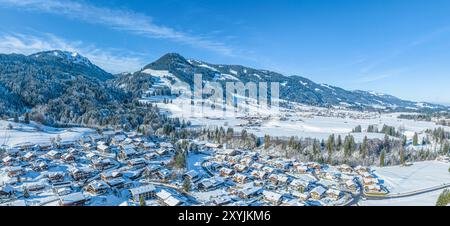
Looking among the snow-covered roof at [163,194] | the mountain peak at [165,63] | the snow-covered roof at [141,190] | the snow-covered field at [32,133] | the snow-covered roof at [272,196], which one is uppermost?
the mountain peak at [165,63]

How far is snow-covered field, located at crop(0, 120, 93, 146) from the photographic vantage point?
3928cm

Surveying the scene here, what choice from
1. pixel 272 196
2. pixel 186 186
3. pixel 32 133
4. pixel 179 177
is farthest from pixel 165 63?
pixel 272 196

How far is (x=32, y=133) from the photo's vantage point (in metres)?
43.9

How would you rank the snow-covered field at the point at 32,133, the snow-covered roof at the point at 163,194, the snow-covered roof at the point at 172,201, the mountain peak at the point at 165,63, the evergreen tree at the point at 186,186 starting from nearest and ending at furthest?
1. the snow-covered roof at the point at 172,201
2. the snow-covered roof at the point at 163,194
3. the evergreen tree at the point at 186,186
4. the snow-covered field at the point at 32,133
5. the mountain peak at the point at 165,63

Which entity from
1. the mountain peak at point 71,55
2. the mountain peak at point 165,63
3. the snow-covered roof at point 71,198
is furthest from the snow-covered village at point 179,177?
the mountain peak at point 71,55

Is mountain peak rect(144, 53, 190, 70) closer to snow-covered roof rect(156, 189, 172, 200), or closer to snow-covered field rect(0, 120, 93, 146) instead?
snow-covered field rect(0, 120, 93, 146)

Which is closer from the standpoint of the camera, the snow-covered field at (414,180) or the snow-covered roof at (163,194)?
the snow-covered roof at (163,194)

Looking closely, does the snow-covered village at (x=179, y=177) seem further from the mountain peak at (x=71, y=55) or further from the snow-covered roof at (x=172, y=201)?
the mountain peak at (x=71, y=55)

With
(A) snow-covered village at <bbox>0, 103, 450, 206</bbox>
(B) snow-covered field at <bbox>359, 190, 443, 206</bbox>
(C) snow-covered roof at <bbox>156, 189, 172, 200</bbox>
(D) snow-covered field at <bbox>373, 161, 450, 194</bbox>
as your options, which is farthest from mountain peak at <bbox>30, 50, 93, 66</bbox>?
(B) snow-covered field at <bbox>359, 190, 443, 206</bbox>

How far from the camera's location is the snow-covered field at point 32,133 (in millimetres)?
39281

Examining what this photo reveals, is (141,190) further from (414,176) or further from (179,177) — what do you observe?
(414,176)

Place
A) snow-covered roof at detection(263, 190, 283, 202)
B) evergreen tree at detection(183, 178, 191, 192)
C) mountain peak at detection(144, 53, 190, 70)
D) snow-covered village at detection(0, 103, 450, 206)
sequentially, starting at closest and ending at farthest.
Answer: snow-covered village at detection(0, 103, 450, 206)
snow-covered roof at detection(263, 190, 283, 202)
evergreen tree at detection(183, 178, 191, 192)
mountain peak at detection(144, 53, 190, 70)
